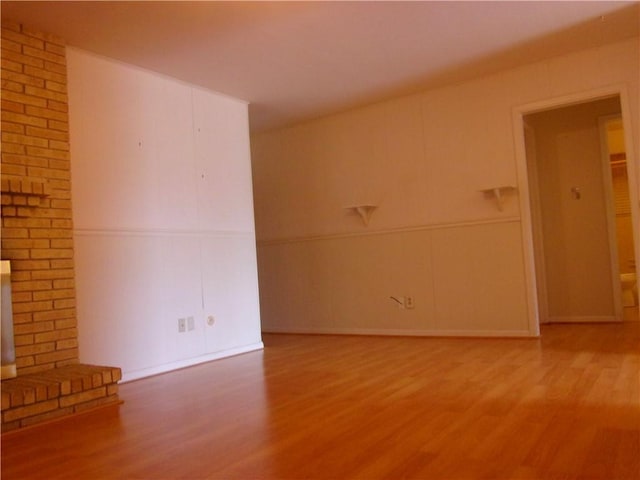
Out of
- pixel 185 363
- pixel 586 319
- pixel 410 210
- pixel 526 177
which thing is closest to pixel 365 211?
pixel 410 210

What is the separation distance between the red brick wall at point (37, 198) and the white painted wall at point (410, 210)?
3.13 meters

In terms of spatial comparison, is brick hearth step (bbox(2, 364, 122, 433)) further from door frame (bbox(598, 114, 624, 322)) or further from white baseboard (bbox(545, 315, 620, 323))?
door frame (bbox(598, 114, 624, 322))

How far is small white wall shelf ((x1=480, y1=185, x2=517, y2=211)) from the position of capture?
16.1 ft

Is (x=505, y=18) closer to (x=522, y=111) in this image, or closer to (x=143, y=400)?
(x=522, y=111)

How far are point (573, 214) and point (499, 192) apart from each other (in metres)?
1.49

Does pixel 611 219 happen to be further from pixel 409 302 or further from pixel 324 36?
pixel 324 36

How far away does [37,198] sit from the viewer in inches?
131

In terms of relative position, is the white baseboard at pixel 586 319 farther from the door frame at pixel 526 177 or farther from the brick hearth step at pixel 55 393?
the brick hearth step at pixel 55 393

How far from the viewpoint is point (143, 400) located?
3.25 meters

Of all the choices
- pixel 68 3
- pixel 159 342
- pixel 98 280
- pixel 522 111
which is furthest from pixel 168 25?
pixel 522 111

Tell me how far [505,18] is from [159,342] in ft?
11.7

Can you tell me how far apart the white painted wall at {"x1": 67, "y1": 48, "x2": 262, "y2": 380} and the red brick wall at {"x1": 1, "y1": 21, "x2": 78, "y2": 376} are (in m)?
0.19

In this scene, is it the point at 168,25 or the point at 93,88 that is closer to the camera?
the point at 168,25

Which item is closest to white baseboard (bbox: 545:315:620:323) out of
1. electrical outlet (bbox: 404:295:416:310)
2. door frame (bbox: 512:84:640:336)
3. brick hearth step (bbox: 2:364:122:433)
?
door frame (bbox: 512:84:640:336)
